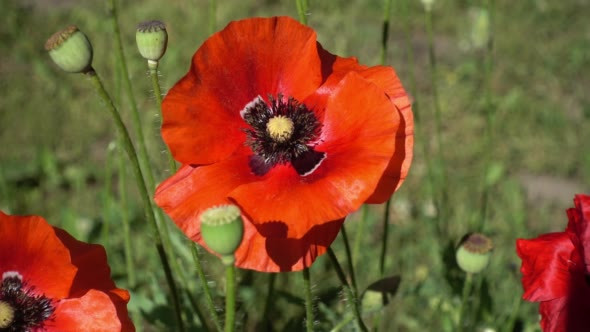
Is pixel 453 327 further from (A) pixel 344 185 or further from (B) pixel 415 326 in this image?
(A) pixel 344 185

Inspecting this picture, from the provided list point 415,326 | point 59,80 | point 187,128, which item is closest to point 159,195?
point 187,128

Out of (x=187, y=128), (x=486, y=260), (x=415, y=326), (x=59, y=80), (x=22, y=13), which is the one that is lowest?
(x=415, y=326)

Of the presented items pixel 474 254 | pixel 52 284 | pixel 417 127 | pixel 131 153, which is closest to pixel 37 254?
pixel 52 284

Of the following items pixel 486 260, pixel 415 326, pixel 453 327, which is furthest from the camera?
pixel 415 326

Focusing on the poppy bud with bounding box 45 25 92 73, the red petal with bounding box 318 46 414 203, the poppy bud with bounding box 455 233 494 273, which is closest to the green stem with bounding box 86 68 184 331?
the poppy bud with bounding box 45 25 92 73

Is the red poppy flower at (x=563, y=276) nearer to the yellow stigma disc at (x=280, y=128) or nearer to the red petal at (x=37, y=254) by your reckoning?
the yellow stigma disc at (x=280, y=128)

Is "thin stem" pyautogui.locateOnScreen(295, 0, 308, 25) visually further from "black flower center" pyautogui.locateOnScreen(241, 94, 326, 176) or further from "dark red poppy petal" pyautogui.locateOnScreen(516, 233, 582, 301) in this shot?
"dark red poppy petal" pyautogui.locateOnScreen(516, 233, 582, 301)

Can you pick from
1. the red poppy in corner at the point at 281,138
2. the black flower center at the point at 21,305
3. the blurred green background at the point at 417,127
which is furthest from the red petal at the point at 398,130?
the blurred green background at the point at 417,127

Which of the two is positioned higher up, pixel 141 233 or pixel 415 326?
pixel 141 233
